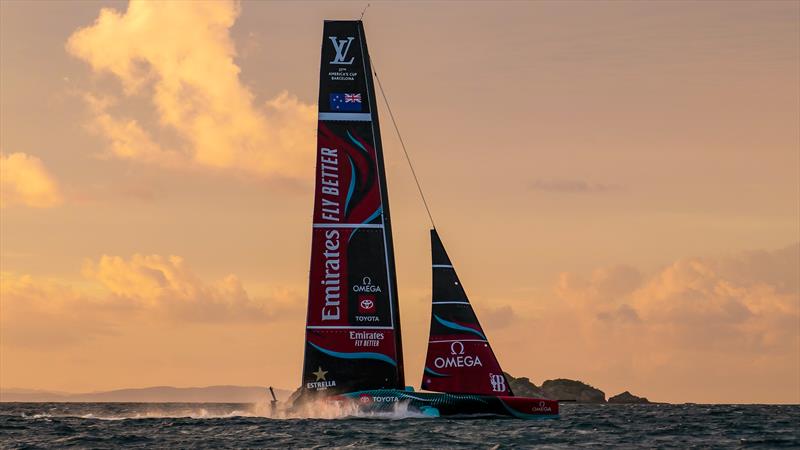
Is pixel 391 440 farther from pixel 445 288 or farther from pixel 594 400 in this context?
pixel 594 400

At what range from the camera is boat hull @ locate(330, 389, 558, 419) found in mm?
41156

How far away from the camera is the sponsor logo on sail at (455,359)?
136 ft

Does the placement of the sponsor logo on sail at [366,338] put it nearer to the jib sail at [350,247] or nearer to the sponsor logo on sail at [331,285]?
the jib sail at [350,247]

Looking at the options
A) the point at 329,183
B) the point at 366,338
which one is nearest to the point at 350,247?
the point at 329,183

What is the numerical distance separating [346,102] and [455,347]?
10.3 metres

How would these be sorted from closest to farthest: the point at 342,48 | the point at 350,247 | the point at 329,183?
1. the point at 350,247
2. the point at 329,183
3. the point at 342,48

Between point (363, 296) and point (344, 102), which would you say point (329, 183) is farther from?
point (363, 296)

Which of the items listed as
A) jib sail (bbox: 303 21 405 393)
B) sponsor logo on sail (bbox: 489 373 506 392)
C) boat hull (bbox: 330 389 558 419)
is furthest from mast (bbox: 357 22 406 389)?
sponsor logo on sail (bbox: 489 373 506 392)

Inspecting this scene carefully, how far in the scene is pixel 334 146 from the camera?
142 ft

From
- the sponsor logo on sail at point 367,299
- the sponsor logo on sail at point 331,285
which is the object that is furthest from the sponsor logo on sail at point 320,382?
the sponsor logo on sail at point 367,299

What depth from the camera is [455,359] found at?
41375mm

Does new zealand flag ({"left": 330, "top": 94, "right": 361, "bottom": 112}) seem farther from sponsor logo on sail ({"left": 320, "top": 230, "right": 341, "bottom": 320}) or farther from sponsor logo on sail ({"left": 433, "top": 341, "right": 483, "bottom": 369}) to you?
sponsor logo on sail ({"left": 433, "top": 341, "right": 483, "bottom": 369})

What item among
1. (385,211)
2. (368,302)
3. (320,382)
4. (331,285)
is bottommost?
(320,382)

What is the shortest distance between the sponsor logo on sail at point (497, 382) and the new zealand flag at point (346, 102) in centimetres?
1137
